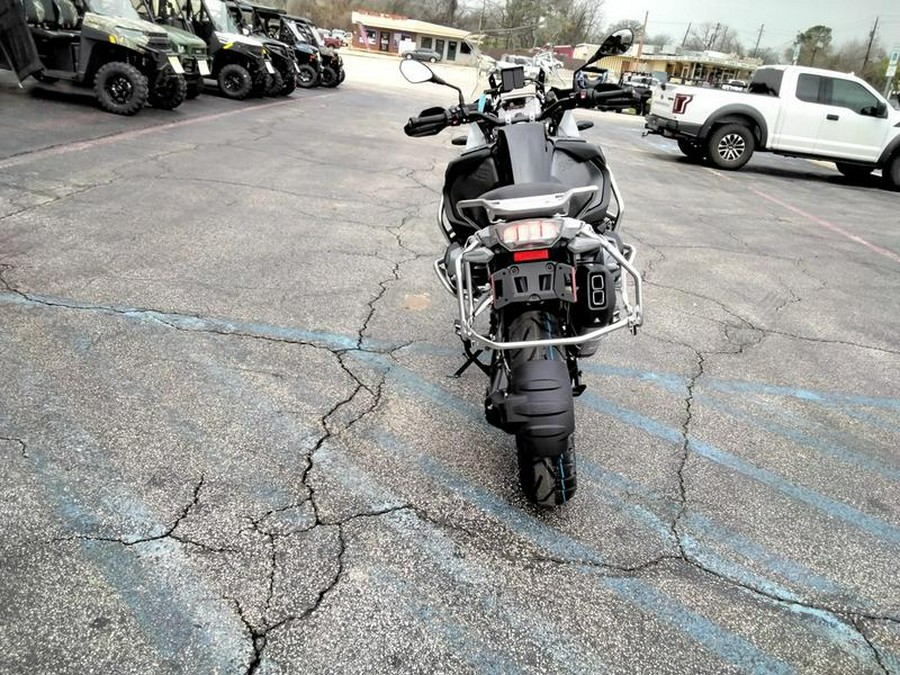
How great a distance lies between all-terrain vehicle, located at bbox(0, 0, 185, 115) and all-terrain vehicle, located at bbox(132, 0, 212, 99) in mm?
866

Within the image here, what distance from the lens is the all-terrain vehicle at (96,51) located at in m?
10.9

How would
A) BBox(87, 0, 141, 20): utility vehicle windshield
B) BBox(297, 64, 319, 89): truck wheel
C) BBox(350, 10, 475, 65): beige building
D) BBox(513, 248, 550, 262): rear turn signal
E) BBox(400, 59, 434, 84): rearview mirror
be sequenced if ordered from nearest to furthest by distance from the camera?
A: BBox(513, 248, 550, 262): rear turn signal, BBox(400, 59, 434, 84): rearview mirror, BBox(87, 0, 141, 20): utility vehicle windshield, BBox(297, 64, 319, 89): truck wheel, BBox(350, 10, 475, 65): beige building

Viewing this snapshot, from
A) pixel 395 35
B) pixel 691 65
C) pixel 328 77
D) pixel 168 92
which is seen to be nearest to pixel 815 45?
pixel 691 65

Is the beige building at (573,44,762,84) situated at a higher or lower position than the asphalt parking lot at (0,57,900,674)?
higher

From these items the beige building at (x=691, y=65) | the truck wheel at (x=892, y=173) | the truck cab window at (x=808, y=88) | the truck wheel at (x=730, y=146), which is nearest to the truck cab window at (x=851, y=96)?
the truck cab window at (x=808, y=88)

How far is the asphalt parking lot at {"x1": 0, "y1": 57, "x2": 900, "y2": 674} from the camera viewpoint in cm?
227

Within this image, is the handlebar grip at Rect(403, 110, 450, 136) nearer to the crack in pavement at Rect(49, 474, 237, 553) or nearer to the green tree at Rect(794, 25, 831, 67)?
the crack in pavement at Rect(49, 474, 237, 553)

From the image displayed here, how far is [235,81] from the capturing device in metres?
16.3

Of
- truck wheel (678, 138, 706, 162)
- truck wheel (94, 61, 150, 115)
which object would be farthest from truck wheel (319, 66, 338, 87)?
truck wheel (678, 138, 706, 162)

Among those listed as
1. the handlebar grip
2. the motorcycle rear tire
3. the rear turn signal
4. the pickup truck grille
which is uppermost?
the pickup truck grille

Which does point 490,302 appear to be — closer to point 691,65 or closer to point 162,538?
point 162,538

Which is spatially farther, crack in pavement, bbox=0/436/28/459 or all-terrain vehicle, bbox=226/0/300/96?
all-terrain vehicle, bbox=226/0/300/96

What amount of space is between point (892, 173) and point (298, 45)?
17775 millimetres

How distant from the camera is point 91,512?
2635 millimetres
